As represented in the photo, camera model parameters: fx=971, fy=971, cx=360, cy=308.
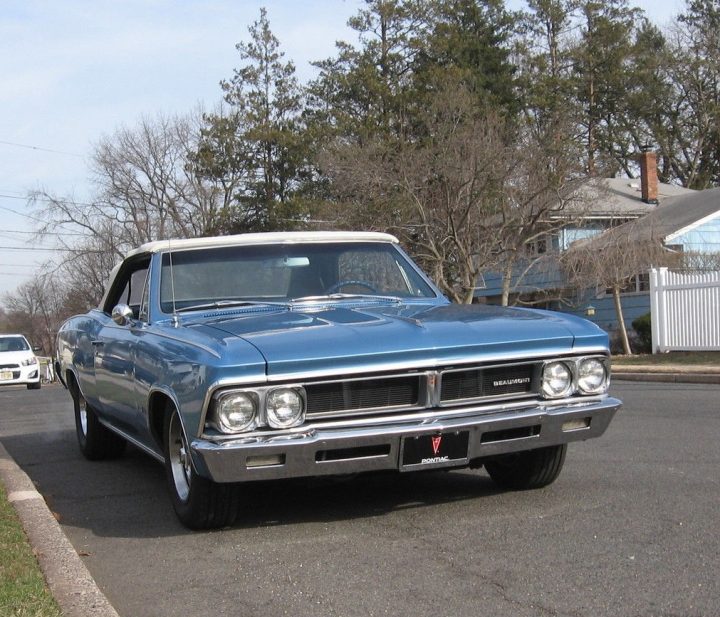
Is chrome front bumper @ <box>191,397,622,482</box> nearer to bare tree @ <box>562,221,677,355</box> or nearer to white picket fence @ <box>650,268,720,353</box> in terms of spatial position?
white picket fence @ <box>650,268,720,353</box>

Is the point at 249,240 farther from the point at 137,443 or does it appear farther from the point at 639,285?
the point at 639,285

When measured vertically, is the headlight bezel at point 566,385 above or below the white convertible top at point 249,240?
below

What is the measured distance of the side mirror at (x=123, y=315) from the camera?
6199mm

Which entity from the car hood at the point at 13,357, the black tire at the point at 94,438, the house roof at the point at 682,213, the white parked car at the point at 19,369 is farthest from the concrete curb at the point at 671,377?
the car hood at the point at 13,357

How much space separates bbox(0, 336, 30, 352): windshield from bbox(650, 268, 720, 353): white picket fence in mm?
16451

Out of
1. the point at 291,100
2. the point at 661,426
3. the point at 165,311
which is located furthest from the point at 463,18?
the point at 165,311

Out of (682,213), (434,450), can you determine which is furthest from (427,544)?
(682,213)

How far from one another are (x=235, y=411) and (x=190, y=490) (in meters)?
0.71

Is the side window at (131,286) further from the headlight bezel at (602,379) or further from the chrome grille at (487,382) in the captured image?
the headlight bezel at (602,379)

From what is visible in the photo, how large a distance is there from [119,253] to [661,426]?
4651 centimetres

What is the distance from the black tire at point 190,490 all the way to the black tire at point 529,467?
162cm

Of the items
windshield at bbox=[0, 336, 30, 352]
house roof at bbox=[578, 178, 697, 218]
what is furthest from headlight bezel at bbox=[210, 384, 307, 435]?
house roof at bbox=[578, 178, 697, 218]

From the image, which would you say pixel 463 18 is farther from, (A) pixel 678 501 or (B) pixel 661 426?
(A) pixel 678 501

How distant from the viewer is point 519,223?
2856 cm
